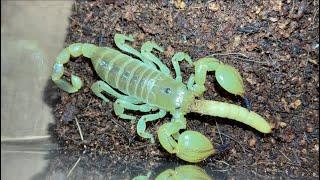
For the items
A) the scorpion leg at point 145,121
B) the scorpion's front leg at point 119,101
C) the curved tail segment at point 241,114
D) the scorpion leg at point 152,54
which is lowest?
the scorpion leg at point 145,121

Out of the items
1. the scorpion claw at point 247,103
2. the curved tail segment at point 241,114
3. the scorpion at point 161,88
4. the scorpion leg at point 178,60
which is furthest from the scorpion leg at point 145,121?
the scorpion claw at point 247,103

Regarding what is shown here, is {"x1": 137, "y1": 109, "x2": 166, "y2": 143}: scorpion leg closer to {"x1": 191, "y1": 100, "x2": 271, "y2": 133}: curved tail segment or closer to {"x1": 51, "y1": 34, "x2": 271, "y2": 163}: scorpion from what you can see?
{"x1": 51, "y1": 34, "x2": 271, "y2": 163}: scorpion

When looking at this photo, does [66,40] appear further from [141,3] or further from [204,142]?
[204,142]

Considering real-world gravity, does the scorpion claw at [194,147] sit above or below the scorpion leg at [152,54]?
below

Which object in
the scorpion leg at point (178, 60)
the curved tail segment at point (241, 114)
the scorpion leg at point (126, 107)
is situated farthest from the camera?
the scorpion leg at point (126, 107)

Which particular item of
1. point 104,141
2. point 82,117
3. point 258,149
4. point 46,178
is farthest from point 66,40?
point 258,149

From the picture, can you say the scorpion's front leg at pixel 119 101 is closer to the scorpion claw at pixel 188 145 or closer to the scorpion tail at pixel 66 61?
the scorpion tail at pixel 66 61
